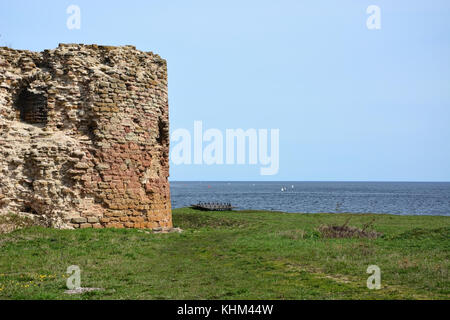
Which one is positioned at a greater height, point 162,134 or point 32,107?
point 32,107

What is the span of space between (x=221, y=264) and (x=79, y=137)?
8.68m

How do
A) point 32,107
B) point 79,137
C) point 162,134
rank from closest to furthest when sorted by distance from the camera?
point 79,137, point 32,107, point 162,134

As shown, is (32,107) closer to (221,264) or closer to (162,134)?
(162,134)

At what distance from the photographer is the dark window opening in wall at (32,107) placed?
17.2 metres

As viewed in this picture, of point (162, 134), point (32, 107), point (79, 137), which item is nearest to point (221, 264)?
point (79, 137)

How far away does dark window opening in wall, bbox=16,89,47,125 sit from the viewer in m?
17.2

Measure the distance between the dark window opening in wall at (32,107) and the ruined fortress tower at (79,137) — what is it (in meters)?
0.04

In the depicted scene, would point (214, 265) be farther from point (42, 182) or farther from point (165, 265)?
point (42, 182)

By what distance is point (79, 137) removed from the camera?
16984 millimetres

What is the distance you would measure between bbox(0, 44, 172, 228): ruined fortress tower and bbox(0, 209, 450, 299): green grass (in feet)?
4.61
